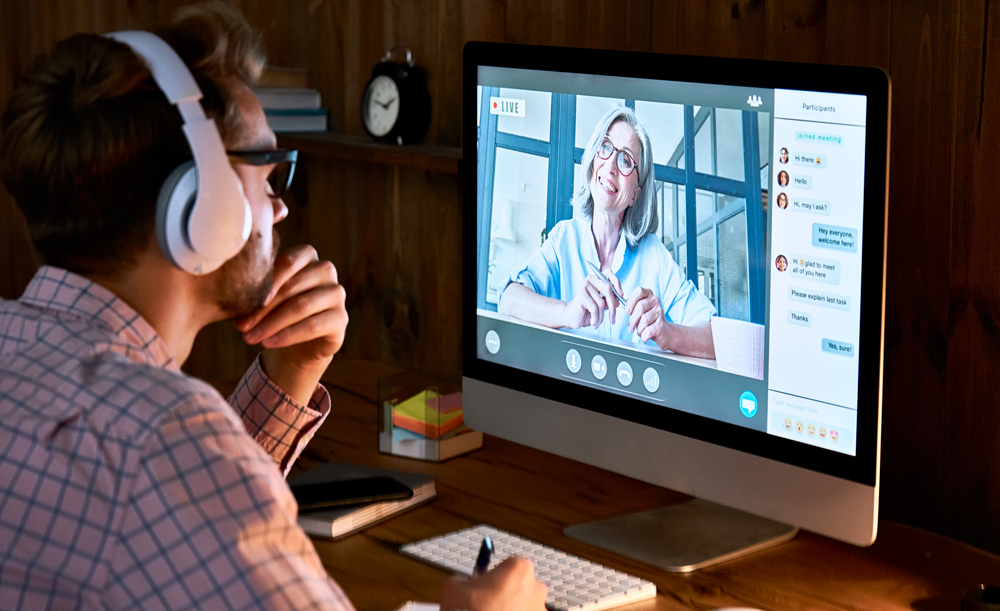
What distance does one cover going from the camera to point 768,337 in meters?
1.22

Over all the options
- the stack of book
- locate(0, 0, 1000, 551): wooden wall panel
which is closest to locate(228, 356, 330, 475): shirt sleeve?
locate(0, 0, 1000, 551): wooden wall panel

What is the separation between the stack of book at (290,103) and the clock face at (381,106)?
0.20 m

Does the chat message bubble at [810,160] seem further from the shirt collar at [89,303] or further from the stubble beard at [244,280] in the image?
the shirt collar at [89,303]

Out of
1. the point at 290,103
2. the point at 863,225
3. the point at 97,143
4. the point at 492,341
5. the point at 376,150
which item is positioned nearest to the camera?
the point at 97,143

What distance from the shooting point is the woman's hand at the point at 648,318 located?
1.32m

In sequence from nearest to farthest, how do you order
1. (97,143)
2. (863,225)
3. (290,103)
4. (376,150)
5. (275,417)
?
1. (97,143)
2. (863,225)
3. (275,417)
4. (376,150)
5. (290,103)

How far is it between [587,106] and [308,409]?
52cm

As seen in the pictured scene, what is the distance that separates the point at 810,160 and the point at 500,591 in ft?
1.82

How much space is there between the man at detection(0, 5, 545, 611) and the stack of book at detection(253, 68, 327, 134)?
3.55ft

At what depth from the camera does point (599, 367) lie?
55.6 inches

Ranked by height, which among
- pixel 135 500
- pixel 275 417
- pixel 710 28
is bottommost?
pixel 275 417

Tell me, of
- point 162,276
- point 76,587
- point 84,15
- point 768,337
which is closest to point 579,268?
point 768,337

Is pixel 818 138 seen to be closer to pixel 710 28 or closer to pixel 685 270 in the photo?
pixel 685 270

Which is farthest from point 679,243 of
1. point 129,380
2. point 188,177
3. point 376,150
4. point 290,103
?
point 290,103
